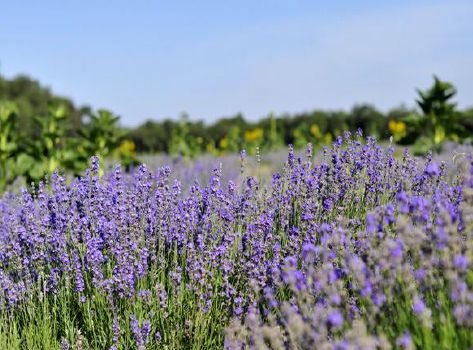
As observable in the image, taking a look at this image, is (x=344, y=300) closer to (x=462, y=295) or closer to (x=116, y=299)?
(x=462, y=295)

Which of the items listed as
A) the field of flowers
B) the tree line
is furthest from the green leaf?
the field of flowers

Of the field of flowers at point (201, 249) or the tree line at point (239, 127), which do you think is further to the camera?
the tree line at point (239, 127)

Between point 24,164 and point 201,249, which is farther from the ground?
point 24,164

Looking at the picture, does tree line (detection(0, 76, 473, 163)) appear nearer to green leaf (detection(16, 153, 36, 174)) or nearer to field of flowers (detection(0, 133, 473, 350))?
green leaf (detection(16, 153, 36, 174))

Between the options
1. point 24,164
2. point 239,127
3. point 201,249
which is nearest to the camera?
point 201,249

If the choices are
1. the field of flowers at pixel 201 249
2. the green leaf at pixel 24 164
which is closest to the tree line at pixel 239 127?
the green leaf at pixel 24 164

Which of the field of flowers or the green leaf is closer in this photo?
Answer: the field of flowers

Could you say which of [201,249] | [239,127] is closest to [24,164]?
[201,249]

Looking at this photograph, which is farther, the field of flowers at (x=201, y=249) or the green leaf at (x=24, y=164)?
the green leaf at (x=24, y=164)

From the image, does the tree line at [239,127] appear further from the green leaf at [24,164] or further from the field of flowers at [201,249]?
the field of flowers at [201,249]

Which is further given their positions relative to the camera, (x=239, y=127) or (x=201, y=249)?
(x=239, y=127)

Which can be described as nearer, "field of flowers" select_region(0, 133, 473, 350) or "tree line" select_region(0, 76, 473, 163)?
"field of flowers" select_region(0, 133, 473, 350)

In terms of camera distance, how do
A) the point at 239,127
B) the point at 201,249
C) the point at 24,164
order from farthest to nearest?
the point at 239,127
the point at 24,164
the point at 201,249

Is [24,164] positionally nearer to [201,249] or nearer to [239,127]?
[201,249]
